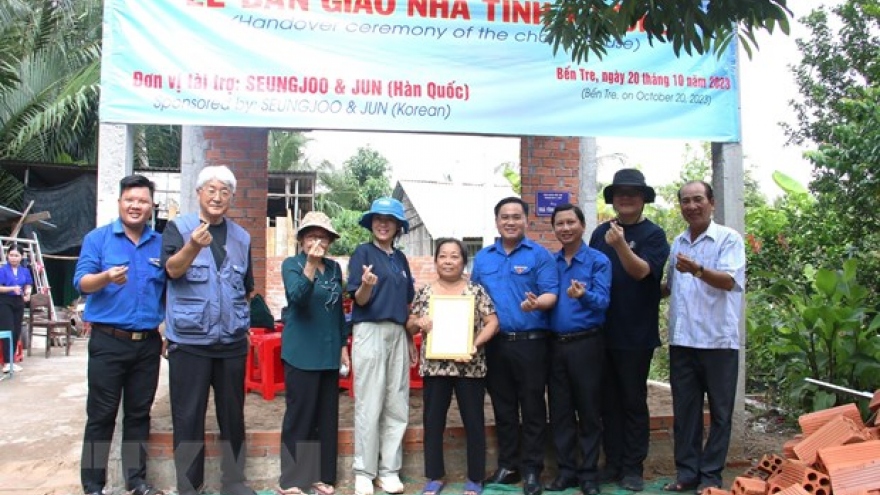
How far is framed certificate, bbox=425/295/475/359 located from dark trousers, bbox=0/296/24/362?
A: 7882mm

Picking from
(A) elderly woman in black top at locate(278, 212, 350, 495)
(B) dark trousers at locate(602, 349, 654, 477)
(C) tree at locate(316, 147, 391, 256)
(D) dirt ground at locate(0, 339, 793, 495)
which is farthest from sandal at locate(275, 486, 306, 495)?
(C) tree at locate(316, 147, 391, 256)

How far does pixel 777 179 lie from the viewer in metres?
11.1

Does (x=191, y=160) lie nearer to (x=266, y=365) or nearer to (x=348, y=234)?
(x=266, y=365)

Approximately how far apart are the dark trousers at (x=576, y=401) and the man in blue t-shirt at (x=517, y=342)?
80mm

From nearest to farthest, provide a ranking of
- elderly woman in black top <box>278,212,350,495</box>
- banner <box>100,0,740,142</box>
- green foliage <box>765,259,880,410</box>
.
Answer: elderly woman in black top <box>278,212,350,495</box> → banner <box>100,0,740,142</box> → green foliage <box>765,259,880,410</box>

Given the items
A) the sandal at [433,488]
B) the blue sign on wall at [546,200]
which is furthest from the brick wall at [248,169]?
the sandal at [433,488]

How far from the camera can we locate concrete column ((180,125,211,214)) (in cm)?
661

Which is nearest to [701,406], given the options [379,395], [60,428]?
[379,395]

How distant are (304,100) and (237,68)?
0.47 meters

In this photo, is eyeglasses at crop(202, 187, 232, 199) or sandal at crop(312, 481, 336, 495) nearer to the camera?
eyeglasses at crop(202, 187, 232, 199)

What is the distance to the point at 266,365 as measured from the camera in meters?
5.43

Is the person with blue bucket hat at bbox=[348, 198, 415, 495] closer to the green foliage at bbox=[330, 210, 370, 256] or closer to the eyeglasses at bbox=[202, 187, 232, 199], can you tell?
the eyeglasses at bbox=[202, 187, 232, 199]

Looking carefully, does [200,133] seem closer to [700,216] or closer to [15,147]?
[700,216]

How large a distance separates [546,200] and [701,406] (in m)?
3.29
